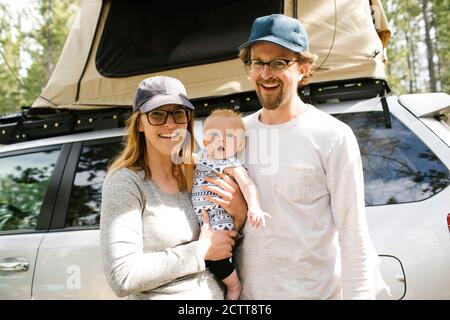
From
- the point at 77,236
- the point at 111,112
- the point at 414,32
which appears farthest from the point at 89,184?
the point at 414,32

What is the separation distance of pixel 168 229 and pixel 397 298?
1282mm

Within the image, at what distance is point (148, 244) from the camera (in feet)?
5.87

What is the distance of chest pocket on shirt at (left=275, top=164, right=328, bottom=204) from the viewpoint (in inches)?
71.7

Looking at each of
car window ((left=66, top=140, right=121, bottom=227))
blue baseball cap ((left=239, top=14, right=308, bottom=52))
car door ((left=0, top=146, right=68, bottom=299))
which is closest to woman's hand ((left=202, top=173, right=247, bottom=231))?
blue baseball cap ((left=239, top=14, right=308, bottom=52))

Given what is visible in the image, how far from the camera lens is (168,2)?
414cm

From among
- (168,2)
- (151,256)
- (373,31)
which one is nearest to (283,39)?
(151,256)

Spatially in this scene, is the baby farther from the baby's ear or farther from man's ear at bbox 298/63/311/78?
man's ear at bbox 298/63/311/78

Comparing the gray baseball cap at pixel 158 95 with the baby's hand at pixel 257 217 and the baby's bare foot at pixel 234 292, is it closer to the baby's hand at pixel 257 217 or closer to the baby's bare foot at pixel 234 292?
the baby's hand at pixel 257 217

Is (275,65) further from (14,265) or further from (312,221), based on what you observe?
(14,265)

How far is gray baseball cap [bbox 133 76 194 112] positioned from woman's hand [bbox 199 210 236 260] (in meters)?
0.48

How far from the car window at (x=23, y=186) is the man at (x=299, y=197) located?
77.6 inches

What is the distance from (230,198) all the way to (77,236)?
1397 mm

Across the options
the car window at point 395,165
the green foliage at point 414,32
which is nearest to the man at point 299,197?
the car window at point 395,165
